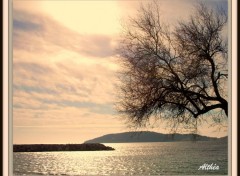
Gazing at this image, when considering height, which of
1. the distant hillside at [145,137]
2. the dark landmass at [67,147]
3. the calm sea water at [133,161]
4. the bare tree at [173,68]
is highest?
the bare tree at [173,68]

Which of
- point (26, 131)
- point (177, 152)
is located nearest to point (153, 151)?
point (177, 152)

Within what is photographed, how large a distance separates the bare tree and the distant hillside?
217 millimetres

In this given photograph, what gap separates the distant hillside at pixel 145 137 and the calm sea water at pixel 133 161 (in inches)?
3.2

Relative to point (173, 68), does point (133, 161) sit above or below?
below

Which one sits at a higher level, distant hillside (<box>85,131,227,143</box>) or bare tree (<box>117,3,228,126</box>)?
bare tree (<box>117,3,228,126</box>)

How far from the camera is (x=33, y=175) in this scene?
699cm

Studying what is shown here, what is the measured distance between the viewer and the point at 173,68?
23.9 feet

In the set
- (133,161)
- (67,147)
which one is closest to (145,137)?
(133,161)

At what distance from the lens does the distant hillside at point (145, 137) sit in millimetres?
7152

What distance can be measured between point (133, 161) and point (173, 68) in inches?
60.7

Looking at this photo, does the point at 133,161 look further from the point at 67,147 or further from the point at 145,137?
the point at 67,147

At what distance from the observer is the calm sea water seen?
7031mm
